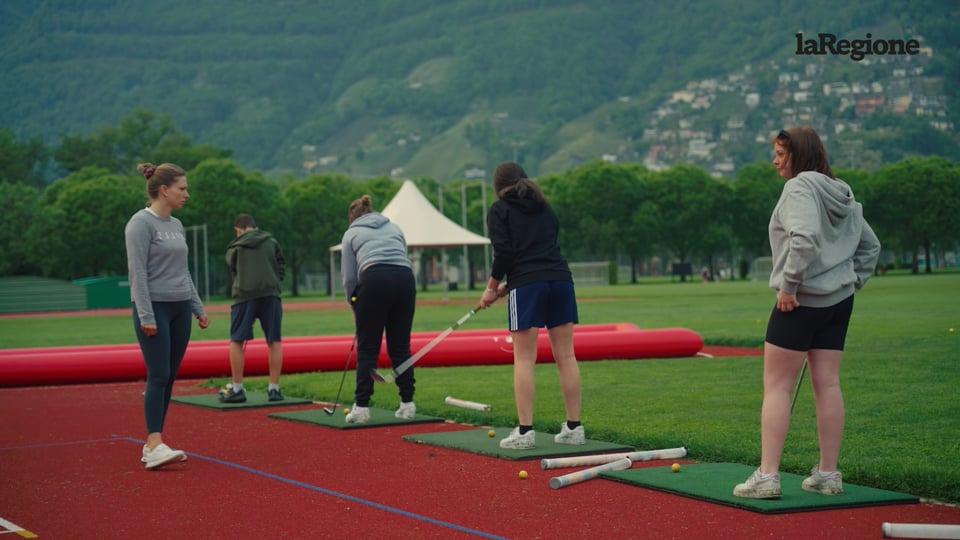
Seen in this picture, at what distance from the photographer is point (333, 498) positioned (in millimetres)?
7773

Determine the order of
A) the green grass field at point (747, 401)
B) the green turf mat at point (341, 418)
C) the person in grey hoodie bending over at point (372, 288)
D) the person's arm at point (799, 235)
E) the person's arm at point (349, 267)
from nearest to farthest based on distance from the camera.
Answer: the person's arm at point (799, 235), the green grass field at point (747, 401), the green turf mat at point (341, 418), the person in grey hoodie bending over at point (372, 288), the person's arm at point (349, 267)

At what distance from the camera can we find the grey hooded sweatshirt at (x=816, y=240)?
271 inches

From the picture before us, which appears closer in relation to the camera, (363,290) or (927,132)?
(363,290)

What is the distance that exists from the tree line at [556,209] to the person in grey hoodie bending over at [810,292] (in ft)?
234

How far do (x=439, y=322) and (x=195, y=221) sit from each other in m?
52.9

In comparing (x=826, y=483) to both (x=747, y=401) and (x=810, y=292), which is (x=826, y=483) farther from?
(x=747, y=401)

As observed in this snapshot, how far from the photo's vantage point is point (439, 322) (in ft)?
105

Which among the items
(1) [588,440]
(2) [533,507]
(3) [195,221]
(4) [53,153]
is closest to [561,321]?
(1) [588,440]

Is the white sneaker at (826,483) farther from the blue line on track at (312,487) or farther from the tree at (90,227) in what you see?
the tree at (90,227)

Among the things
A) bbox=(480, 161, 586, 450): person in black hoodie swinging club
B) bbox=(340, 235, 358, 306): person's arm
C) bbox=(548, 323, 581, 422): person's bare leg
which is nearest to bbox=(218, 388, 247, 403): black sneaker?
bbox=(340, 235, 358, 306): person's arm

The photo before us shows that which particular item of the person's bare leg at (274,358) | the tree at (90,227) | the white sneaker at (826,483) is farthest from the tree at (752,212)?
the white sneaker at (826,483)

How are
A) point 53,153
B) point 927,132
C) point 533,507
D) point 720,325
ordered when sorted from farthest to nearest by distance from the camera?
point 927,132
point 53,153
point 720,325
point 533,507

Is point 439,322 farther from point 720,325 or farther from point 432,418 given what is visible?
point 432,418

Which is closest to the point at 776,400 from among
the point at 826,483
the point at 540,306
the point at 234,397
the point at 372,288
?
the point at 826,483
